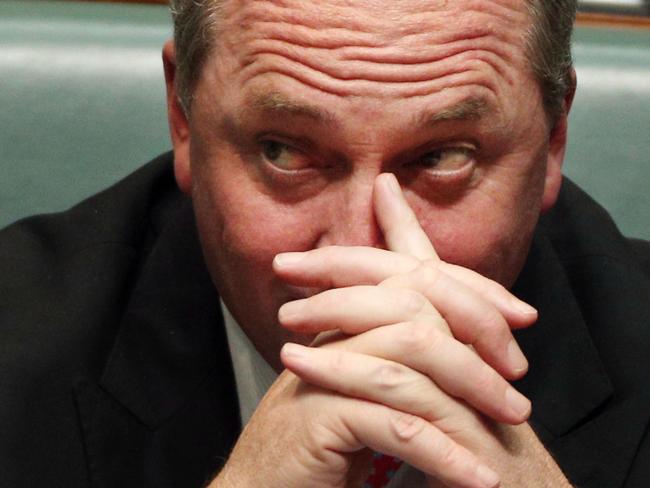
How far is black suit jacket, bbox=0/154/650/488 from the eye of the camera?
142 centimetres

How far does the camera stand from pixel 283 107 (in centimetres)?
122

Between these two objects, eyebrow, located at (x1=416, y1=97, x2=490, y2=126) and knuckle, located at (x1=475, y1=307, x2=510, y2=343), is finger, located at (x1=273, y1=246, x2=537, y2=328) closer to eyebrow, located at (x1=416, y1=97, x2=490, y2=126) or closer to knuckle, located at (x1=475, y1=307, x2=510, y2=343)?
knuckle, located at (x1=475, y1=307, x2=510, y2=343)

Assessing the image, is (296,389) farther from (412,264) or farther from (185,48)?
(185,48)

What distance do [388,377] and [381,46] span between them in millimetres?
331

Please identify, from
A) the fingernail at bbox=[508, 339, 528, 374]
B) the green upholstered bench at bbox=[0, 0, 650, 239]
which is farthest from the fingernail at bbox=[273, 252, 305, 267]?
the green upholstered bench at bbox=[0, 0, 650, 239]

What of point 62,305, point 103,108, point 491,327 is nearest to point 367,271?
point 491,327

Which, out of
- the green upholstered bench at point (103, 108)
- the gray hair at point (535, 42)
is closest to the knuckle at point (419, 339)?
the gray hair at point (535, 42)

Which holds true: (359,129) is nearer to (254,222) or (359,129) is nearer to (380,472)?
(254,222)

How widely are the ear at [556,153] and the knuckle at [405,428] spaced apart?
429mm

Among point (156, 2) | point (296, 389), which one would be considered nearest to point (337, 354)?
point (296, 389)

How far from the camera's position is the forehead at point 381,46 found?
1.20 meters

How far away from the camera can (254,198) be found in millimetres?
1285

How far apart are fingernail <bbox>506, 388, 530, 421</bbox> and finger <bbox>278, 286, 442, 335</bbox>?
77 mm

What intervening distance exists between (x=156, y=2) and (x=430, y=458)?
0.99 m
